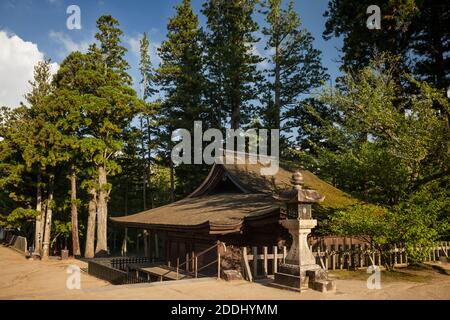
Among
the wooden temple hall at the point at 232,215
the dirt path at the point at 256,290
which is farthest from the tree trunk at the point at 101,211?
the dirt path at the point at 256,290

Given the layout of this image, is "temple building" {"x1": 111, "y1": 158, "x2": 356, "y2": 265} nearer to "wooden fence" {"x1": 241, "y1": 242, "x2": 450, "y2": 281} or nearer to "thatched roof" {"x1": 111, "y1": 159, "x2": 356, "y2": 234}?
"thatched roof" {"x1": 111, "y1": 159, "x2": 356, "y2": 234}

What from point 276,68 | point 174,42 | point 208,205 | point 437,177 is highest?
point 174,42

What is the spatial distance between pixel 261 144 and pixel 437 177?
63.4 feet

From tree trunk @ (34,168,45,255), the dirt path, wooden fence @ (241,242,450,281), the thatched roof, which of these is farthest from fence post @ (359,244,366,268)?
tree trunk @ (34,168,45,255)

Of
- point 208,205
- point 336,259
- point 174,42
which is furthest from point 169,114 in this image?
point 336,259

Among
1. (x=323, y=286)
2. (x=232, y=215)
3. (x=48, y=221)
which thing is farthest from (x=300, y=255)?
(x=48, y=221)

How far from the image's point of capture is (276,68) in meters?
32.9

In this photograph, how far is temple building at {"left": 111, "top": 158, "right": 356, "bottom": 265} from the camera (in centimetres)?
1262

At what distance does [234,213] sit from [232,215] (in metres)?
0.30

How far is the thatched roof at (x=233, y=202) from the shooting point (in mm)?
12812

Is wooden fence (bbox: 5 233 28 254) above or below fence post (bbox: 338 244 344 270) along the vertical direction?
below

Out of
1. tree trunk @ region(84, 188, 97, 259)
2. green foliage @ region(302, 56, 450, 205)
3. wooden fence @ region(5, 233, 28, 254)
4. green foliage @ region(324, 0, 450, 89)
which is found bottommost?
wooden fence @ region(5, 233, 28, 254)
